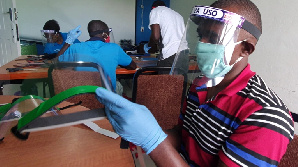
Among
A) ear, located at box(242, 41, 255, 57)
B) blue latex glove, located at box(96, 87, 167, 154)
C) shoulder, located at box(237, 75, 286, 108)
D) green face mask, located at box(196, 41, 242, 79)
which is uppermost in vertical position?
ear, located at box(242, 41, 255, 57)

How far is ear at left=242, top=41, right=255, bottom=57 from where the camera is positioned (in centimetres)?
77

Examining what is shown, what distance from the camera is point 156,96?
5.26 ft

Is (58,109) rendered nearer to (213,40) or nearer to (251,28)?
(213,40)

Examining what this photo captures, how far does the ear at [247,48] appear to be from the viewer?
77cm

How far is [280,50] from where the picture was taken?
208cm

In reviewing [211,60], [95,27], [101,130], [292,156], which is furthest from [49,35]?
[292,156]

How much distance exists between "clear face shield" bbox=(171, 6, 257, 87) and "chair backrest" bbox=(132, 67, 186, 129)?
601 millimetres

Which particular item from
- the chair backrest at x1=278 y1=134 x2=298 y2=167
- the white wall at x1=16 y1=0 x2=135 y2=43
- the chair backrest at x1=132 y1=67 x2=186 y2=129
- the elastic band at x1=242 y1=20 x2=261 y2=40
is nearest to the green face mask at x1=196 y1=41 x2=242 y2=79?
the elastic band at x1=242 y1=20 x2=261 y2=40

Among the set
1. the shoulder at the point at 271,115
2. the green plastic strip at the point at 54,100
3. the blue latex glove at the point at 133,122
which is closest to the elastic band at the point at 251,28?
the shoulder at the point at 271,115

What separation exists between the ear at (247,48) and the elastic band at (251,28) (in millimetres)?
39

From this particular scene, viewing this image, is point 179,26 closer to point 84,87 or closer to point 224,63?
point 224,63

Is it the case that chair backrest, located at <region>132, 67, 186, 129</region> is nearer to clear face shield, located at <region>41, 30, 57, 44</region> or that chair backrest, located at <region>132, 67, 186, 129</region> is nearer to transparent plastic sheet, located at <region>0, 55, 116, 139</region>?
transparent plastic sheet, located at <region>0, 55, 116, 139</region>

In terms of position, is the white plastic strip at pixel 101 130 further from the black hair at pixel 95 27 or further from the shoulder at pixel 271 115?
the black hair at pixel 95 27

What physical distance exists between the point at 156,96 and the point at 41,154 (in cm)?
99
